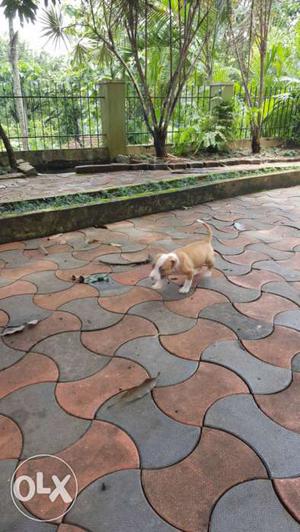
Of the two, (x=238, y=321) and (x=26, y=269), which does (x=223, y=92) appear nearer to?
(x=26, y=269)

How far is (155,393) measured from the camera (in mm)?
1643

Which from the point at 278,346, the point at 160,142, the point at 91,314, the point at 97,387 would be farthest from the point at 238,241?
the point at 160,142

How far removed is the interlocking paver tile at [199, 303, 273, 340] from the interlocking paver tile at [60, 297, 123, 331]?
1.81 ft

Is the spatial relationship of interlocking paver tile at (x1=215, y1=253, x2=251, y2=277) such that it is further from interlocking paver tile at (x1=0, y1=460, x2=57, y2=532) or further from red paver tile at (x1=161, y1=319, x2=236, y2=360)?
interlocking paver tile at (x1=0, y1=460, x2=57, y2=532)

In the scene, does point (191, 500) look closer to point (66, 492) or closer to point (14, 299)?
point (66, 492)

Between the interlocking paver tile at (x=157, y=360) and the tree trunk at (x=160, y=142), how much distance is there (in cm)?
568

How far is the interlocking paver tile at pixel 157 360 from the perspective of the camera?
5.75 ft

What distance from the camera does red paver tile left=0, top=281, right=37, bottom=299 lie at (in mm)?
2539

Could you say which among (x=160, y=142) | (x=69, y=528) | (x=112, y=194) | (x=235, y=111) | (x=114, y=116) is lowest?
(x=69, y=528)

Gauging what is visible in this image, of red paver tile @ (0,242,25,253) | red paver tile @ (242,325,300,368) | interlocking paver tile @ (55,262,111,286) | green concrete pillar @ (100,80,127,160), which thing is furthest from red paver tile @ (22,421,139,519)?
green concrete pillar @ (100,80,127,160)

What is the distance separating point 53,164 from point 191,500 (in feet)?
22.3

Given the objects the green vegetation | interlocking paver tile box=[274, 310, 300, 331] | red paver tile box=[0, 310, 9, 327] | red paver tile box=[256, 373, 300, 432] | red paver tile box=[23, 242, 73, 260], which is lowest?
red paver tile box=[256, 373, 300, 432]

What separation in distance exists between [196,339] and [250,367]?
13.4 inches

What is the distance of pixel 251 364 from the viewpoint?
1.83m
